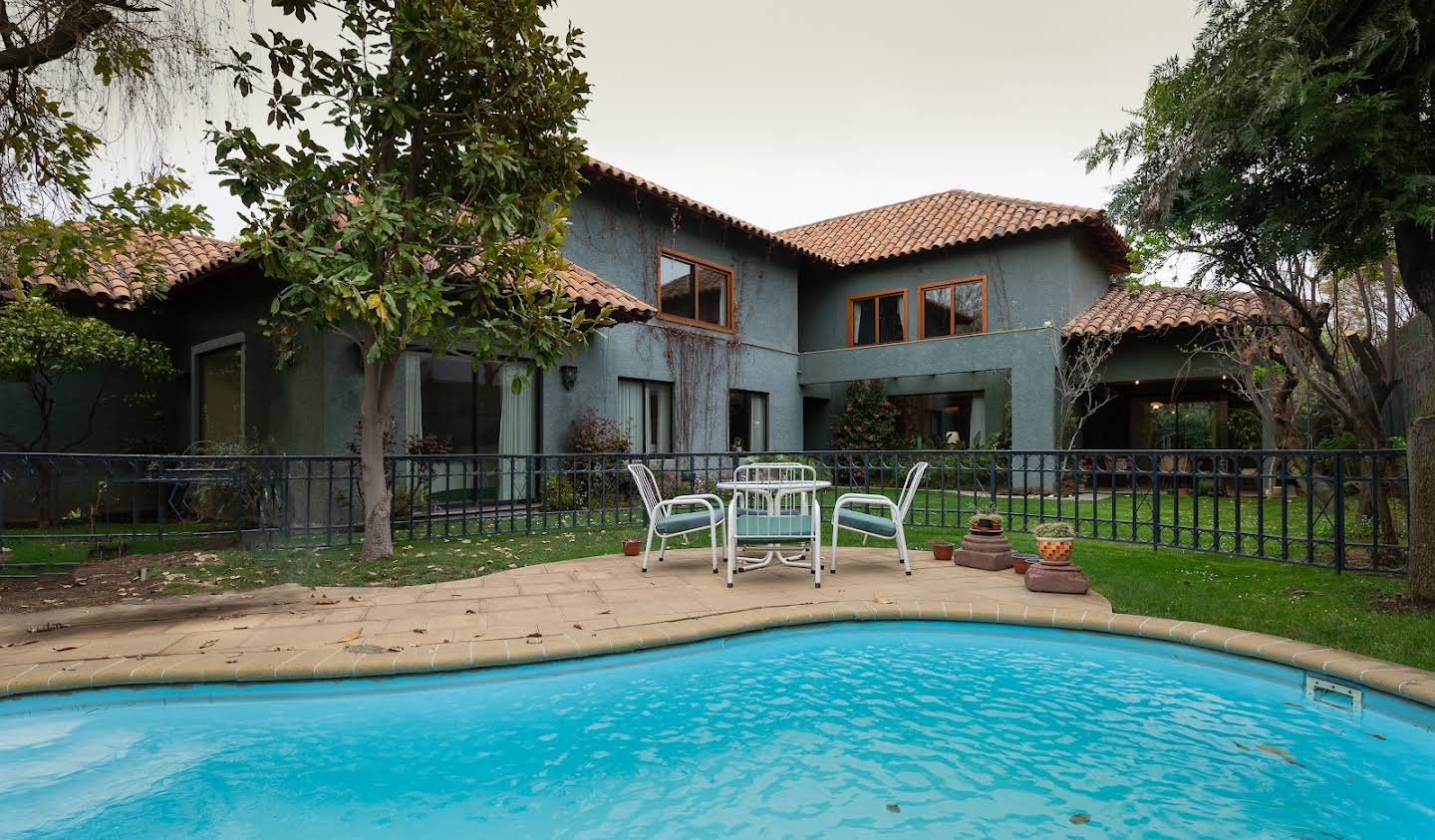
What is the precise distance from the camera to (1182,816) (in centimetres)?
263

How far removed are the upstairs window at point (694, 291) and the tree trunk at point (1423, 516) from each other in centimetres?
1056

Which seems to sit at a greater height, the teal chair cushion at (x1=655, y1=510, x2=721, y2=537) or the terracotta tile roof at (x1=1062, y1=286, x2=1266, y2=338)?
the terracotta tile roof at (x1=1062, y1=286, x2=1266, y2=338)

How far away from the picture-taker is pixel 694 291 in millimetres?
13953

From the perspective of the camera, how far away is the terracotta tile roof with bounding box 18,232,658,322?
8594 millimetres

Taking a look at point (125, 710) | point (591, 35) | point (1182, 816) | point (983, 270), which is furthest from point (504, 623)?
point (983, 270)

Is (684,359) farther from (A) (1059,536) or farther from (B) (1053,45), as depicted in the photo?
(A) (1059,536)

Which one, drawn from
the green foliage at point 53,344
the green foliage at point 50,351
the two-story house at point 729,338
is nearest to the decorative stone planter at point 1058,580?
the two-story house at point 729,338

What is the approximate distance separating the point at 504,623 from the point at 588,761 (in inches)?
60.1

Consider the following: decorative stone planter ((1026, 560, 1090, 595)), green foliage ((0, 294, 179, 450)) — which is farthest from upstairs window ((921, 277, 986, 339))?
green foliage ((0, 294, 179, 450))

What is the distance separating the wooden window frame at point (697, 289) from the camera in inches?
518

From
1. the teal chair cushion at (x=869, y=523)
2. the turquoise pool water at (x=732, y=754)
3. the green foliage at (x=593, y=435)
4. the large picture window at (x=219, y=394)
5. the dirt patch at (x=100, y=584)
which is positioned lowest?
the turquoise pool water at (x=732, y=754)

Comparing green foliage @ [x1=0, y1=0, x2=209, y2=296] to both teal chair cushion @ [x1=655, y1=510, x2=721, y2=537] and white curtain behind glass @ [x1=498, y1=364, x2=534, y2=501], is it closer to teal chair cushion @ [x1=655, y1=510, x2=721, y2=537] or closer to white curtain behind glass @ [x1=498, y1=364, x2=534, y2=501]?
teal chair cushion @ [x1=655, y1=510, x2=721, y2=537]

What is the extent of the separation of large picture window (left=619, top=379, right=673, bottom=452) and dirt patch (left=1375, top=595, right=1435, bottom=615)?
31.5ft

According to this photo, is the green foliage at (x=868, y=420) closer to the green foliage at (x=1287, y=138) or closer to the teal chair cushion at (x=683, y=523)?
the teal chair cushion at (x=683, y=523)
